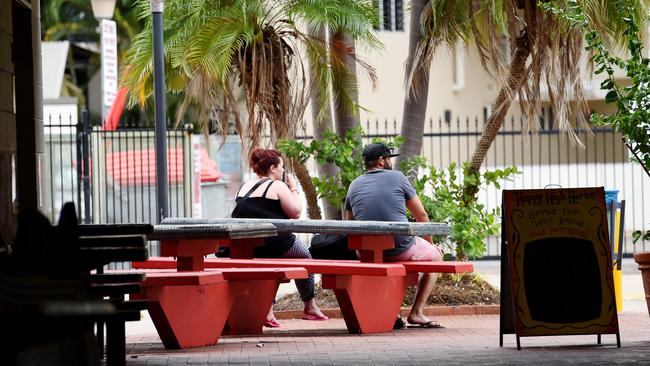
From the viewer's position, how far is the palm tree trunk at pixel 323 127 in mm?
15180

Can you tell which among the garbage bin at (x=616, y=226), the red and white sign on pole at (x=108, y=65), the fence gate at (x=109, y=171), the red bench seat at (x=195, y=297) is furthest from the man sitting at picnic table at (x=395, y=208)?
the red and white sign on pole at (x=108, y=65)

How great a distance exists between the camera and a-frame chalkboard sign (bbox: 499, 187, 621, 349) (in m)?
9.56

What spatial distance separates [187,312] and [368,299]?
78.6 inches

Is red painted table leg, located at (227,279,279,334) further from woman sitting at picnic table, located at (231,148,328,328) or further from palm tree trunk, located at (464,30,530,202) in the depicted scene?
palm tree trunk, located at (464,30,530,202)

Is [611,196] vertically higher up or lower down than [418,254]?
higher up

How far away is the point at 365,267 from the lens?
11500 mm

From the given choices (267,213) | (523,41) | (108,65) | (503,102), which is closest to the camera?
(267,213)

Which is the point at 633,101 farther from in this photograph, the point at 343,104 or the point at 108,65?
the point at 108,65

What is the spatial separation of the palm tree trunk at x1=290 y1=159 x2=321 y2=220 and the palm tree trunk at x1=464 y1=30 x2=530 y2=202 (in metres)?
1.77

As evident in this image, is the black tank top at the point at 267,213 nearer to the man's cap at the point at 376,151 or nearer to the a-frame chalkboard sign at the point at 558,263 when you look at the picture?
the man's cap at the point at 376,151

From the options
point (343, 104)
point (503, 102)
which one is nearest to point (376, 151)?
point (503, 102)

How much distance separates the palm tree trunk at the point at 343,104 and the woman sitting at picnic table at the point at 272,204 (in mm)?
2741

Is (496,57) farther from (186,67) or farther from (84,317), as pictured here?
(84,317)

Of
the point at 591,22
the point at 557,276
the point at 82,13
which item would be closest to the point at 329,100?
the point at 591,22
